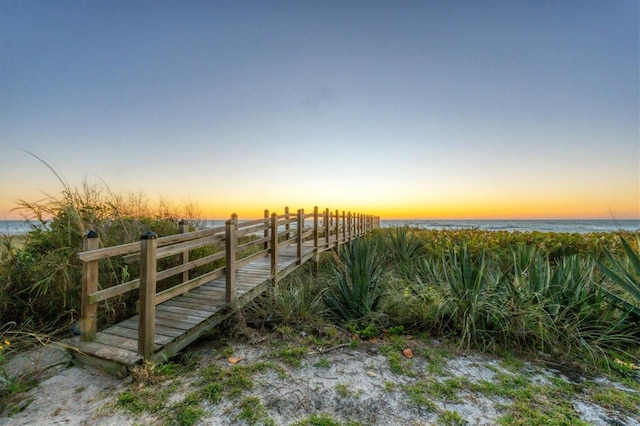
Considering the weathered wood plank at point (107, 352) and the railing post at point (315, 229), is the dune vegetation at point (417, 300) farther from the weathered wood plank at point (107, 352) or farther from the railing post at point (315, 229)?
the railing post at point (315, 229)

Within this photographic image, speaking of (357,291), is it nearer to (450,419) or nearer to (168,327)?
(450,419)

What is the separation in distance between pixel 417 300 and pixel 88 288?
13.9ft

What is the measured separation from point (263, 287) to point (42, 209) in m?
4.24

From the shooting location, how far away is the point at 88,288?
9.09 ft

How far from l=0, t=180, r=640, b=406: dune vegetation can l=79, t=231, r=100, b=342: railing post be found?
0.54 meters

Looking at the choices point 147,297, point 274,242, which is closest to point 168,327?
point 147,297

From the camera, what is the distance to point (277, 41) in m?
9.39

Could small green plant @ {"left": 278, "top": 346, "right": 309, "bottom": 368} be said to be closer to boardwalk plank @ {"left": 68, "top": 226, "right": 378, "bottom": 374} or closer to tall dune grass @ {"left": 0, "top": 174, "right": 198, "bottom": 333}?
boardwalk plank @ {"left": 68, "top": 226, "right": 378, "bottom": 374}

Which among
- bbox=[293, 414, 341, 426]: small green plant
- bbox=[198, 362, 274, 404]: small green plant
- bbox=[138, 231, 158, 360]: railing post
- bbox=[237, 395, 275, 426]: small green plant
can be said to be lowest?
bbox=[198, 362, 274, 404]: small green plant

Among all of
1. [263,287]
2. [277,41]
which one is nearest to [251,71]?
[277,41]

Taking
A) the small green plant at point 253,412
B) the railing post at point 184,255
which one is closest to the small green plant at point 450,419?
the small green plant at point 253,412

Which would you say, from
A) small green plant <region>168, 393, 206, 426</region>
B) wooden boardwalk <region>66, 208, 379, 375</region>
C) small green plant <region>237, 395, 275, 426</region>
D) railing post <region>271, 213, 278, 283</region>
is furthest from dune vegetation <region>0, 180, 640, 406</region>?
small green plant <region>168, 393, 206, 426</region>

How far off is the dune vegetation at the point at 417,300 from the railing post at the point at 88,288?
545 mm

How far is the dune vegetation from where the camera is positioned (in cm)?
323
